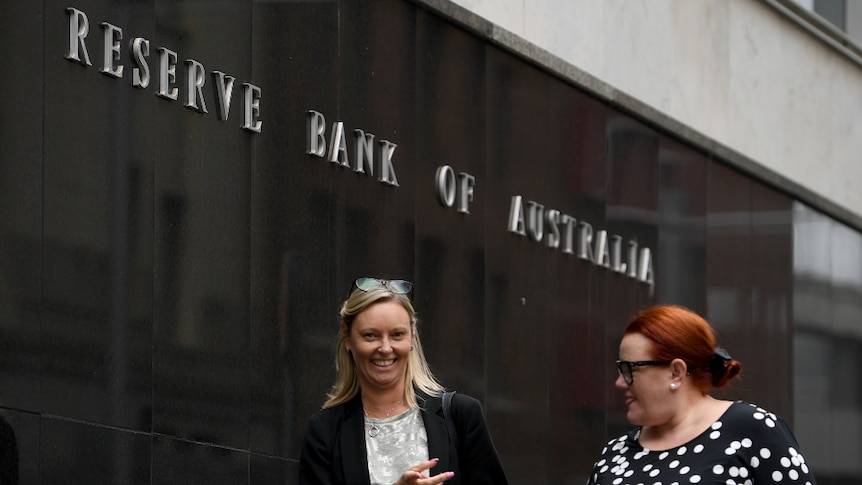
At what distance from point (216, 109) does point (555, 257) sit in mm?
4991

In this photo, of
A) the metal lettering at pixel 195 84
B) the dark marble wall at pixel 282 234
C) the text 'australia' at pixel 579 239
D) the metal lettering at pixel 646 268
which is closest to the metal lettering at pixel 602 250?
the text 'australia' at pixel 579 239

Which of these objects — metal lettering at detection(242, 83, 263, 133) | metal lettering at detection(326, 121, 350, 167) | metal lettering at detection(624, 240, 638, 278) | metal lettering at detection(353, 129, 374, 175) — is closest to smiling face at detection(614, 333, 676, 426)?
metal lettering at detection(242, 83, 263, 133)

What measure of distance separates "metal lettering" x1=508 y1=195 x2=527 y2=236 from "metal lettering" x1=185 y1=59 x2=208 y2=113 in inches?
165

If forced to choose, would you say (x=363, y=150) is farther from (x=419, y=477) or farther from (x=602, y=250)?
(x=419, y=477)

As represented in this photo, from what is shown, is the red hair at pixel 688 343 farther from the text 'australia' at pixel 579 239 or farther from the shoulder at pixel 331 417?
the text 'australia' at pixel 579 239

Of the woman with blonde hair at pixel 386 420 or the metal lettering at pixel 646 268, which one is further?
the metal lettering at pixel 646 268

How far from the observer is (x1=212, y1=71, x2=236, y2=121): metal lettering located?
1057cm

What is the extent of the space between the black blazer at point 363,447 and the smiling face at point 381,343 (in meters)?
0.14

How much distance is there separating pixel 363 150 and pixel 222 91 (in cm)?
164

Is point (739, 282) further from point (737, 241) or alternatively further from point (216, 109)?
point (216, 109)

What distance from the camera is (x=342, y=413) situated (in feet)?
23.7

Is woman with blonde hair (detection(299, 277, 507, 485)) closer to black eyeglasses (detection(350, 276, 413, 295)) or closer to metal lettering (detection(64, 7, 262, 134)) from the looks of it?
black eyeglasses (detection(350, 276, 413, 295))

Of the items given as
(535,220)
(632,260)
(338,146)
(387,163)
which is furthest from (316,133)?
(632,260)

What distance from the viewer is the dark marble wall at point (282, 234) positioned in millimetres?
9211
